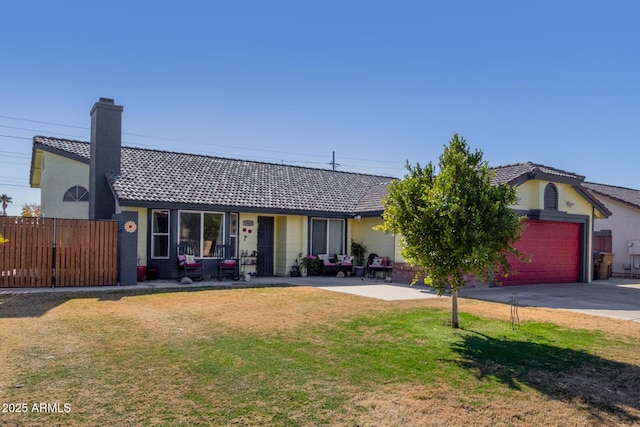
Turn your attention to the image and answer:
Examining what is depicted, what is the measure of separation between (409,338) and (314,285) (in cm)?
804

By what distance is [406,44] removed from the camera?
15.8 meters

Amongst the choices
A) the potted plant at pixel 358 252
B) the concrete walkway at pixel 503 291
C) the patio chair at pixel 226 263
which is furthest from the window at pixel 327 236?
the patio chair at pixel 226 263

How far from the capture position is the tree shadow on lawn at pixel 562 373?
4855 mm

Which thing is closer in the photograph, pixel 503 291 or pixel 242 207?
pixel 503 291

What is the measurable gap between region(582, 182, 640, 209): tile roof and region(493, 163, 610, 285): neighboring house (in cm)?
591

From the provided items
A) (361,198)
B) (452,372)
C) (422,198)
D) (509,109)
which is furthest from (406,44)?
(452,372)

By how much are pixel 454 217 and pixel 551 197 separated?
38.3 feet

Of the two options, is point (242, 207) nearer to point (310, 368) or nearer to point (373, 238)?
point (373, 238)

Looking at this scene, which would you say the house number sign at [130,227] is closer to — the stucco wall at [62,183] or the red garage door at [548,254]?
the stucco wall at [62,183]

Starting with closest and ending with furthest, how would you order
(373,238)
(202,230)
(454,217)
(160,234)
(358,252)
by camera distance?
1. (454,217)
2. (160,234)
3. (202,230)
4. (373,238)
5. (358,252)

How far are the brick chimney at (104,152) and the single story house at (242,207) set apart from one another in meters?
0.03

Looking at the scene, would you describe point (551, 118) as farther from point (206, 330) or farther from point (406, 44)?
point (206, 330)

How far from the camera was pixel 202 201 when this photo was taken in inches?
654

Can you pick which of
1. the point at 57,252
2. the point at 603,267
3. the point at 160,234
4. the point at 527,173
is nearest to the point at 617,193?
the point at 603,267
